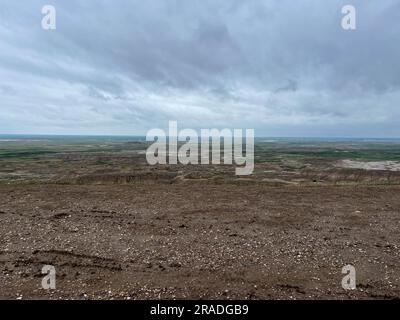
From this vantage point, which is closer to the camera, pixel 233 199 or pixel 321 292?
pixel 321 292

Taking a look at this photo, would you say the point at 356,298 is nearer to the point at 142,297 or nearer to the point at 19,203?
the point at 142,297

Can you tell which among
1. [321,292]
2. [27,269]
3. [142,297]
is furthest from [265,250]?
[27,269]

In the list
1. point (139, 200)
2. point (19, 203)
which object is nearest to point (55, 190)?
point (19, 203)
